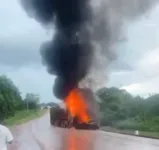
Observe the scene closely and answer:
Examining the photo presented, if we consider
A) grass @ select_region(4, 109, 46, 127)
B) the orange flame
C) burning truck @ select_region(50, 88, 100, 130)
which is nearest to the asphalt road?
burning truck @ select_region(50, 88, 100, 130)

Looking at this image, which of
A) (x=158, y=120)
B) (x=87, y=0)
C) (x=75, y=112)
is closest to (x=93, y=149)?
(x=87, y=0)

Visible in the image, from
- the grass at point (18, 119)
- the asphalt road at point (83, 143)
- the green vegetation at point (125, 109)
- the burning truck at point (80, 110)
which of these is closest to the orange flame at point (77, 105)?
the burning truck at point (80, 110)

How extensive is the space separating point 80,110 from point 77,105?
0.48 meters

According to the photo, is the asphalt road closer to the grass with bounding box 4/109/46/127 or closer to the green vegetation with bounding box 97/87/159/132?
the green vegetation with bounding box 97/87/159/132

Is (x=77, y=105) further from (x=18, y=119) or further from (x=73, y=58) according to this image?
(x=18, y=119)

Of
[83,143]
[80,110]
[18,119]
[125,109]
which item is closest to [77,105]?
[80,110]

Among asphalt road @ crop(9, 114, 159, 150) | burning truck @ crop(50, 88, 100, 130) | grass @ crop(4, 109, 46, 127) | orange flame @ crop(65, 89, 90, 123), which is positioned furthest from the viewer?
grass @ crop(4, 109, 46, 127)

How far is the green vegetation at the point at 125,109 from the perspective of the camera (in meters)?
42.0

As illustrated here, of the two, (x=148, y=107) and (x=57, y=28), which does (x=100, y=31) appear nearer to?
(x=57, y=28)

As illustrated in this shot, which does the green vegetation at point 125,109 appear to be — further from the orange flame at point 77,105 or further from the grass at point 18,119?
the grass at point 18,119

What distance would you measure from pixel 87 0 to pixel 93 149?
51.8 ft

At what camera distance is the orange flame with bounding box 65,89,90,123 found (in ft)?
119

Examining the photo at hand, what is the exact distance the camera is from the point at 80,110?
36.6 metres

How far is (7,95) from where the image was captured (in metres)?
52.5
